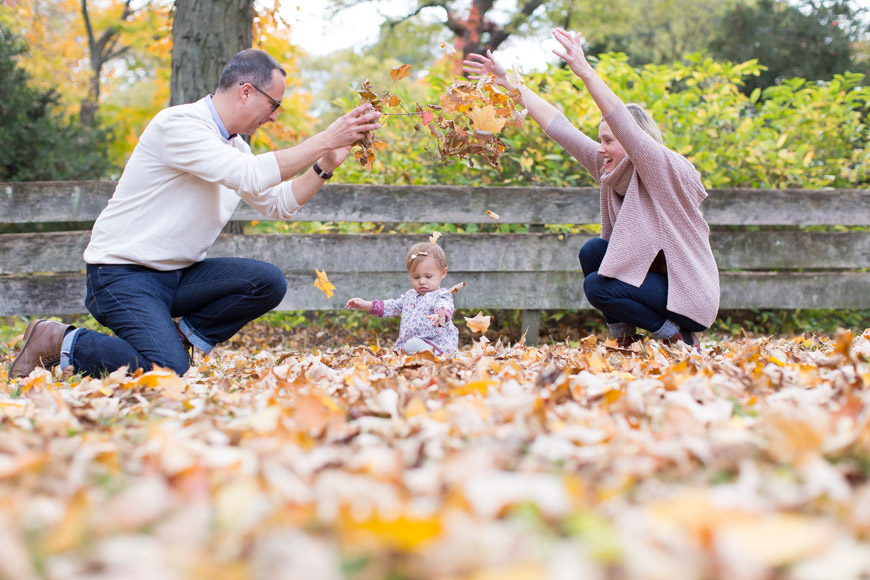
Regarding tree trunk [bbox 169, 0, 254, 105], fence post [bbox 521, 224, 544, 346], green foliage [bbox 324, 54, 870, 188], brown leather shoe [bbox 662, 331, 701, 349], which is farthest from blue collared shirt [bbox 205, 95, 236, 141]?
brown leather shoe [bbox 662, 331, 701, 349]

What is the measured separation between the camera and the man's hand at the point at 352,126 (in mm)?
2936

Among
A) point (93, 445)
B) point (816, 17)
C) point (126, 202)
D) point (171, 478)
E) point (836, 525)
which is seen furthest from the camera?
point (816, 17)

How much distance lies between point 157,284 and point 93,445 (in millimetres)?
1709

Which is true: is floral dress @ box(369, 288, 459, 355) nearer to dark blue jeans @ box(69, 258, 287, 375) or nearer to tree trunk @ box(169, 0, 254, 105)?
dark blue jeans @ box(69, 258, 287, 375)

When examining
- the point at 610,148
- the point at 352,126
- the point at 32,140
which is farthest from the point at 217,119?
the point at 32,140

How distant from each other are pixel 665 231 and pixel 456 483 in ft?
8.09

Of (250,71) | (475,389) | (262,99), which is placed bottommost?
(475,389)

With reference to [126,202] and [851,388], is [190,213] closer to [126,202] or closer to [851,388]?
[126,202]

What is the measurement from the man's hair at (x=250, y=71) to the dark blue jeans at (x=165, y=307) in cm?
79

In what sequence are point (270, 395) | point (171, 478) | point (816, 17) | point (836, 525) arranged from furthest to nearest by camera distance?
Result: 1. point (816, 17)
2. point (270, 395)
3. point (171, 478)
4. point (836, 525)

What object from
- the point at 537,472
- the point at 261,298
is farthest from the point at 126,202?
the point at 537,472

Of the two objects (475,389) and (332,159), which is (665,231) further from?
(475,389)

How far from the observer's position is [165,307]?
9.91 feet

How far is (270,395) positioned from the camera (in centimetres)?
Answer: 198
